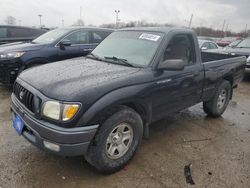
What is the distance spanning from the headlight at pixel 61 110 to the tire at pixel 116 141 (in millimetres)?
389

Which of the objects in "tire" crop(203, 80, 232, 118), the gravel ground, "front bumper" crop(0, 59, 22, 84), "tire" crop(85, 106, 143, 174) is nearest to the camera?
"tire" crop(85, 106, 143, 174)

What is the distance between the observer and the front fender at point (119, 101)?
7.97 feet

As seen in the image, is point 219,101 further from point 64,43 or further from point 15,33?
point 15,33

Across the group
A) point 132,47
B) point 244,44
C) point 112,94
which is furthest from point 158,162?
point 244,44

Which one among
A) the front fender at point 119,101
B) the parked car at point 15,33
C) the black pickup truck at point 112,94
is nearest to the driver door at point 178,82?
the black pickup truck at point 112,94

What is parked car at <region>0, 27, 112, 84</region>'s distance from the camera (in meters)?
5.45

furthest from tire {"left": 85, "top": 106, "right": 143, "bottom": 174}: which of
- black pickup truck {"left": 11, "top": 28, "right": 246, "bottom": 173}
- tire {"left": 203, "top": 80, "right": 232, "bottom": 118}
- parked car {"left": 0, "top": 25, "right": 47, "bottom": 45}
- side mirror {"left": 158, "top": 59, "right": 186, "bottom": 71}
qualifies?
parked car {"left": 0, "top": 25, "right": 47, "bottom": 45}

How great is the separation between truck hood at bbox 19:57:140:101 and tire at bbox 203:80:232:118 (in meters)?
2.31

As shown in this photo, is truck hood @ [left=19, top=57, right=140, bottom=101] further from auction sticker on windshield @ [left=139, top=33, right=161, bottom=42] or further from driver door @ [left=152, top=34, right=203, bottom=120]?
auction sticker on windshield @ [left=139, top=33, right=161, bottom=42]

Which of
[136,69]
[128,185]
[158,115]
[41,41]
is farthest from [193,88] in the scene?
[41,41]

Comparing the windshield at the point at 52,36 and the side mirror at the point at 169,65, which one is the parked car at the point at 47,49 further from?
the side mirror at the point at 169,65

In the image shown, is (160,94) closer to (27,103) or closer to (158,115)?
(158,115)

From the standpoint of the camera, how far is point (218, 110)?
493cm

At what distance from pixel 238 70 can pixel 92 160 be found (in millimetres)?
4031
